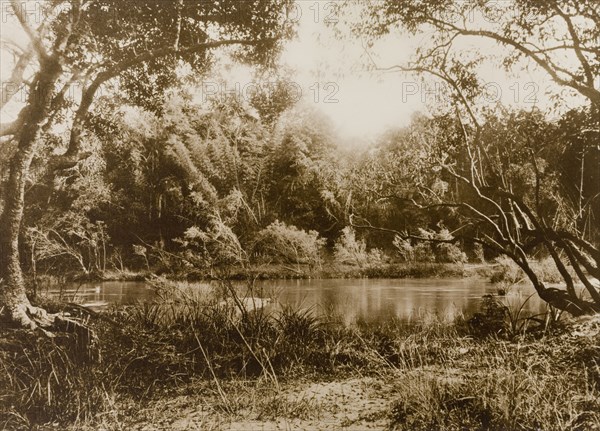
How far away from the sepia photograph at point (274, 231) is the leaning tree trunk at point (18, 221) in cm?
2

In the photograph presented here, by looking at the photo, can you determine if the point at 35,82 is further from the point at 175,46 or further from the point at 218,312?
the point at 218,312

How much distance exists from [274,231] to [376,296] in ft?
11.3

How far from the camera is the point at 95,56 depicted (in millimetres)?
5391

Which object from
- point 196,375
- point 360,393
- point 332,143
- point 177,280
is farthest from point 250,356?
point 332,143

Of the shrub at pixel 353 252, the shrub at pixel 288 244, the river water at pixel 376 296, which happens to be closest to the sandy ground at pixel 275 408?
the river water at pixel 376 296

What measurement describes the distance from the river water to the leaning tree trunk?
2706 millimetres

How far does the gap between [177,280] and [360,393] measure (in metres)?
3.42

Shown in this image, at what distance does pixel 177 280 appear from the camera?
21.6 ft

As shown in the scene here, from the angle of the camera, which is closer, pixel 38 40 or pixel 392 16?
pixel 38 40

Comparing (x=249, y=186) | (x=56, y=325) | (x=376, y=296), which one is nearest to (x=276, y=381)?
(x=56, y=325)

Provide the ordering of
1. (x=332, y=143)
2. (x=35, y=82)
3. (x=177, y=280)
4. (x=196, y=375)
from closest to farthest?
1. (x=196, y=375)
2. (x=35, y=82)
3. (x=177, y=280)
4. (x=332, y=143)

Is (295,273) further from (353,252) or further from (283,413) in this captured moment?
(283,413)

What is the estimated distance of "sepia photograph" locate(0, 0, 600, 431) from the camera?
3.58 metres

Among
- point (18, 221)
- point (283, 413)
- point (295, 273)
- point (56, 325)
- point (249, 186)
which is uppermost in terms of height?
point (249, 186)
